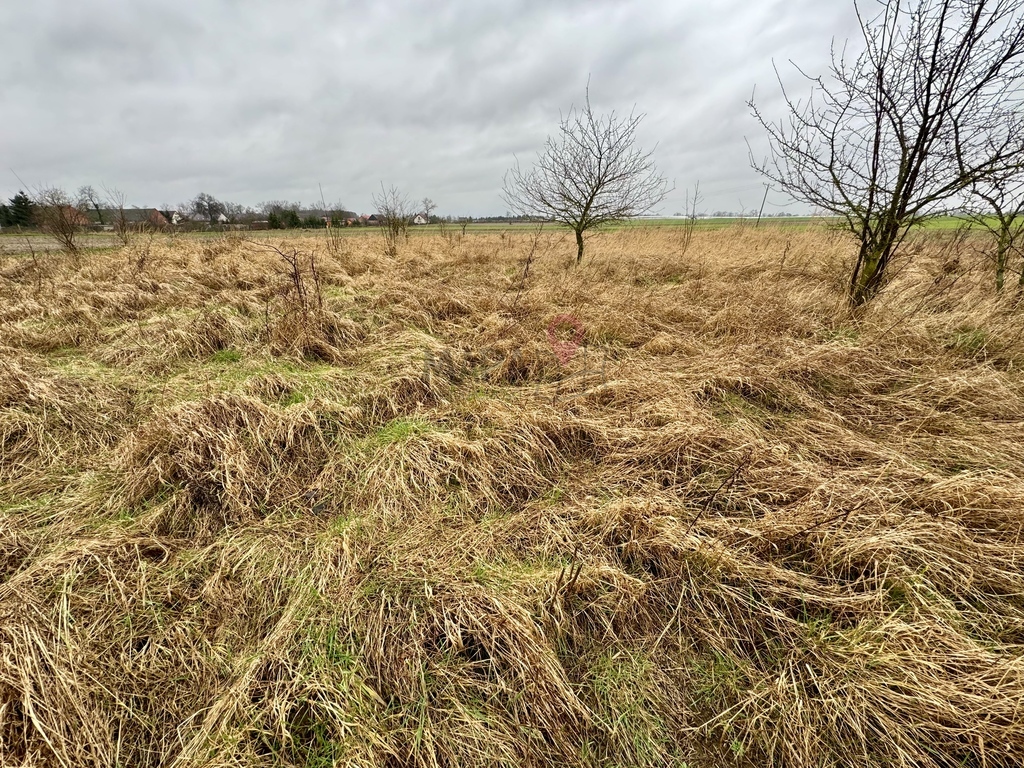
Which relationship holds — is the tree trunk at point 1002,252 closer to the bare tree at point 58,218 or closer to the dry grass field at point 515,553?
the dry grass field at point 515,553

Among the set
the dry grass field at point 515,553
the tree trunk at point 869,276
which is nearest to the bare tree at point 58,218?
the dry grass field at point 515,553

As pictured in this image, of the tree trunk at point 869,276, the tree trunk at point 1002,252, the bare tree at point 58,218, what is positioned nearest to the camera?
the tree trunk at point 869,276

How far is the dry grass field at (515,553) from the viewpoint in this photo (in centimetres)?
133

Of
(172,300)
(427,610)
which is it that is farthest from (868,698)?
(172,300)

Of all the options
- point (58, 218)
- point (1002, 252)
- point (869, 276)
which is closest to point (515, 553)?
point (869, 276)

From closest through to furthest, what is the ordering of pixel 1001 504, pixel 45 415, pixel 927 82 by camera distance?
pixel 1001 504
pixel 45 415
pixel 927 82

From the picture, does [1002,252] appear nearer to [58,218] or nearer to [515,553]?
[515,553]

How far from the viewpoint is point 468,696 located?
1420mm

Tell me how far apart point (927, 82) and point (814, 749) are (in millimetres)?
5975

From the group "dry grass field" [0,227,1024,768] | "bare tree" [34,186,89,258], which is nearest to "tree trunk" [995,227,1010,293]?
"dry grass field" [0,227,1024,768]

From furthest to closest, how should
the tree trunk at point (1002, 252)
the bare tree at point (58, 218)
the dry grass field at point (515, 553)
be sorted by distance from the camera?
the bare tree at point (58, 218), the tree trunk at point (1002, 252), the dry grass field at point (515, 553)

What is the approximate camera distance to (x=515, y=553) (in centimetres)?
198

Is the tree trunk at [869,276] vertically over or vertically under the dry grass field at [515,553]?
over

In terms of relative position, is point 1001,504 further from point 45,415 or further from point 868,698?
point 45,415
